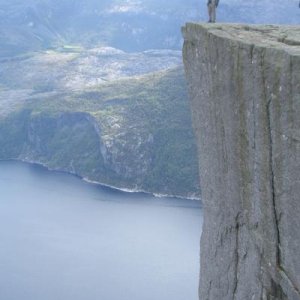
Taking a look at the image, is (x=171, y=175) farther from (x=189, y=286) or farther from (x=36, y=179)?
(x=189, y=286)

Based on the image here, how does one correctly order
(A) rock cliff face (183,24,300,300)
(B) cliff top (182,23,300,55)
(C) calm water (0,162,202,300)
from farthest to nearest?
(C) calm water (0,162,202,300) → (B) cliff top (182,23,300,55) → (A) rock cliff face (183,24,300,300)

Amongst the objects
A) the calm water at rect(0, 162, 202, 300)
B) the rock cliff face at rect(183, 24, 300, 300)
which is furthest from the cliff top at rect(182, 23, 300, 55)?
the calm water at rect(0, 162, 202, 300)

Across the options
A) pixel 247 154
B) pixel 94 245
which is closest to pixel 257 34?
pixel 247 154

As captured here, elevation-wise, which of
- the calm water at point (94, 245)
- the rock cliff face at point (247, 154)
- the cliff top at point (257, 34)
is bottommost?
the calm water at point (94, 245)

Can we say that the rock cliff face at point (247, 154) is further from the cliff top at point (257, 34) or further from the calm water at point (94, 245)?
the calm water at point (94, 245)

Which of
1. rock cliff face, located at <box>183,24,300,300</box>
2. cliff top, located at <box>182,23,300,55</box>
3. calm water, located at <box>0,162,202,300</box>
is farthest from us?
calm water, located at <box>0,162,202,300</box>

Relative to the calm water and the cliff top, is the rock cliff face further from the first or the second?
the calm water

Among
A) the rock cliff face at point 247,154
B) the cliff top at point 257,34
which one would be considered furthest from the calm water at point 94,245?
the cliff top at point 257,34
